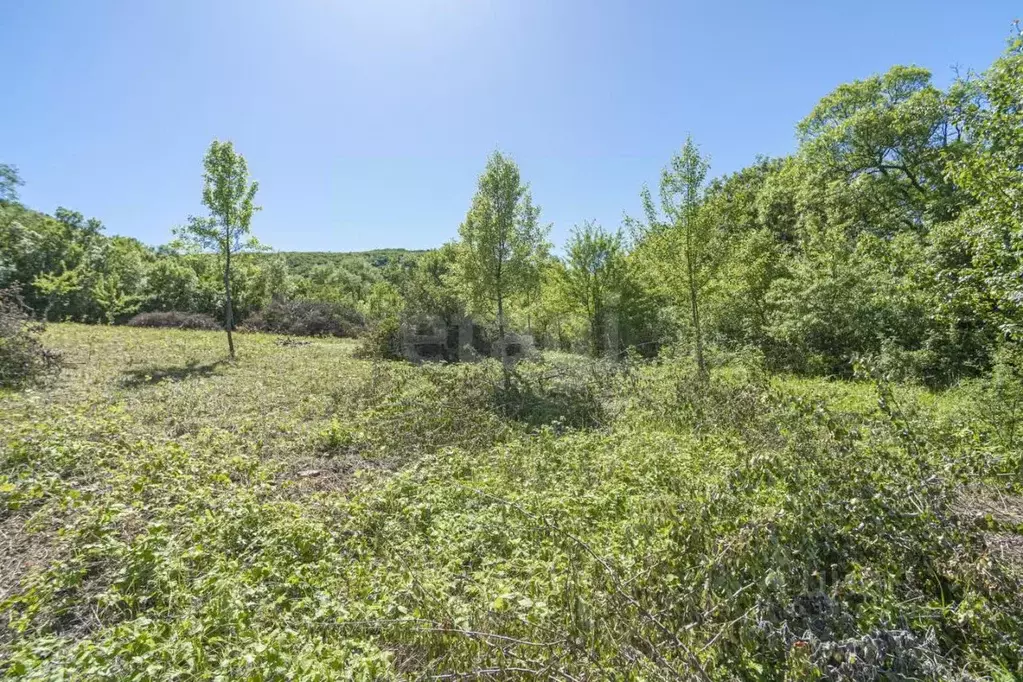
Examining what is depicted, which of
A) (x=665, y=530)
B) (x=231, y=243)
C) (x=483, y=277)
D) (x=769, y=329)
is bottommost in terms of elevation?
(x=665, y=530)

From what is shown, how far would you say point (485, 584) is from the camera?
3.28m

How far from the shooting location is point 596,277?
18.8 metres

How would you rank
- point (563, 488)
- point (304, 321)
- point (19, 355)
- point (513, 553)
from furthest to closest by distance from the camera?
point (304, 321) < point (19, 355) < point (563, 488) < point (513, 553)

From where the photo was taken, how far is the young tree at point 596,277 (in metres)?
18.5

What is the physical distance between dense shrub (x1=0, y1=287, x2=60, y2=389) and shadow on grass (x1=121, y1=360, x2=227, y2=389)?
4.47ft

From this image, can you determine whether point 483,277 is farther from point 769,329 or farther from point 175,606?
point 175,606

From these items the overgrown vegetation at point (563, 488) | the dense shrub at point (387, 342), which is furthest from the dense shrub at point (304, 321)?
the overgrown vegetation at point (563, 488)

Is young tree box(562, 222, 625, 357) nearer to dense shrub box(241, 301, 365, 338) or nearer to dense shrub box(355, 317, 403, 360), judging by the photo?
dense shrub box(355, 317, 403, 360)

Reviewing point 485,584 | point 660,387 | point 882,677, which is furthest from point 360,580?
point 660,387

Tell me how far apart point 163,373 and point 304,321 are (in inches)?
520

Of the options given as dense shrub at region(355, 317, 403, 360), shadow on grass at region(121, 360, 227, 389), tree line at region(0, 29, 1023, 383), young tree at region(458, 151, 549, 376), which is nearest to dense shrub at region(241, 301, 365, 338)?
tree line at region(0, 29, 1023, 383)

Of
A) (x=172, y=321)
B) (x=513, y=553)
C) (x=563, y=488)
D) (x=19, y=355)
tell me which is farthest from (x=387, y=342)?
(x=172, y=321)

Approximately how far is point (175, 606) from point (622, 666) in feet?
9.56

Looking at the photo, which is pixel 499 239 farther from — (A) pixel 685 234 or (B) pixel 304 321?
(B) pixel 304 321
